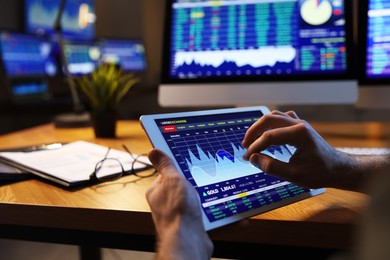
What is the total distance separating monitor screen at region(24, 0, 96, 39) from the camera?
317cm

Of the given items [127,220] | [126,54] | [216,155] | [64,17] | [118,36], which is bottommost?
[127,220]

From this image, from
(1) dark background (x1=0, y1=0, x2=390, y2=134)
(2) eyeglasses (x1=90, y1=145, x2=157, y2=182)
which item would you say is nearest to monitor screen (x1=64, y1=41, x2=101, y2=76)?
Result: (1) dark background (x1=0, y1=0, x2=390, y2=134)

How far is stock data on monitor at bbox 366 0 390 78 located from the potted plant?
762 millimetres

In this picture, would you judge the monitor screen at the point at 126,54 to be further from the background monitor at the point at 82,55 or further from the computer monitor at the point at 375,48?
the computer monitor at the point at 375,48

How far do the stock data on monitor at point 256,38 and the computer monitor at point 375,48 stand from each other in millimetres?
56

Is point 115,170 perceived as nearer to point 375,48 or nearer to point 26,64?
point 375,48

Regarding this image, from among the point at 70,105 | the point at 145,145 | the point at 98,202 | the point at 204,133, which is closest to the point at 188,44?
the point at 145,145

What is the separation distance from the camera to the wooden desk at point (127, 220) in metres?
0.66

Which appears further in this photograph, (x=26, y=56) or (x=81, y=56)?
(x=81, y=56)

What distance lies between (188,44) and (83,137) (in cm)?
45

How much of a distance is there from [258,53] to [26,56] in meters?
Result: 1.69

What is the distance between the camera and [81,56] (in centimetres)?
288

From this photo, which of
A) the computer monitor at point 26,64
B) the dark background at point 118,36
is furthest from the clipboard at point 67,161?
the computer monitor at point 26,64

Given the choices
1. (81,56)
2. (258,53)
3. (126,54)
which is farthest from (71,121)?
(126,54)
